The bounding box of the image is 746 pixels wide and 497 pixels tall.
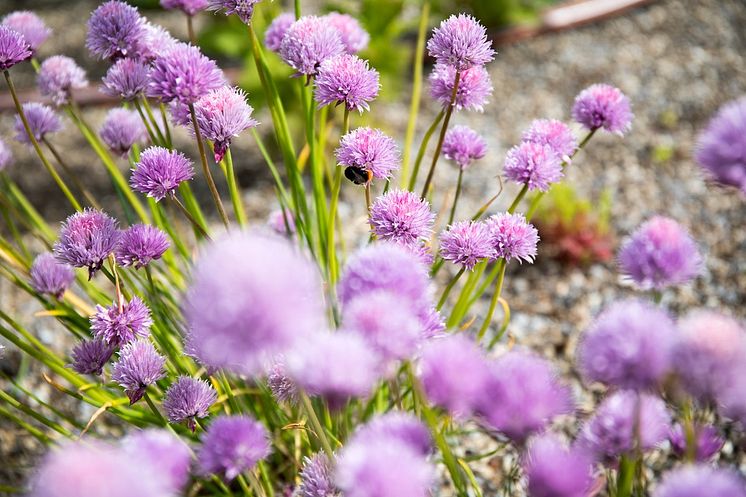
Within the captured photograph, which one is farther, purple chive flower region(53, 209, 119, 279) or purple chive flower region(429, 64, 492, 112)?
purple chive flower region(429, 64, 492, 112)

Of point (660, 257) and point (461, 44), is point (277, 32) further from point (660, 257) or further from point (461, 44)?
point (660, 257)

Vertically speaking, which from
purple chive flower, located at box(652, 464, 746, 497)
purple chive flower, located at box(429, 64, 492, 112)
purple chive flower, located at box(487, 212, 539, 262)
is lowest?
purple chive flower, located at box(652, 464, 746, 497)

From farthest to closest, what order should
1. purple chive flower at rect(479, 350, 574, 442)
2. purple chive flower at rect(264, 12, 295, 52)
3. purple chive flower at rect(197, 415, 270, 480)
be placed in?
purple chive flower at rect(264, 12, 295, 52) < purple chive flower at rect(197, 415, 270, 480) < purple chive flower at rect(479, 350, 574, 442)

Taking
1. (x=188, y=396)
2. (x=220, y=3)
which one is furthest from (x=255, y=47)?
(x=188, y=396)

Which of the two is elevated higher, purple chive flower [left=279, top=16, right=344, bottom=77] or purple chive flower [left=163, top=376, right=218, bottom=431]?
purple chive flower [left=279, top=16, right=344, bottom=77]

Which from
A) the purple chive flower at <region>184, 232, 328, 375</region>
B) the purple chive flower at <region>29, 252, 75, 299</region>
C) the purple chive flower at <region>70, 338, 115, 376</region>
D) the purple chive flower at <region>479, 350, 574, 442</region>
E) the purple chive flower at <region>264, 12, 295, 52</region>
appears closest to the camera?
the purple chive flower at <region>184, 232, 328, 375</region>

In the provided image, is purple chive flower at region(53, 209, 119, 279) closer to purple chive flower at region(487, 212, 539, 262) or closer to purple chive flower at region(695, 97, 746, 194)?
purple chive flower at region(487, 212, 539, 262)

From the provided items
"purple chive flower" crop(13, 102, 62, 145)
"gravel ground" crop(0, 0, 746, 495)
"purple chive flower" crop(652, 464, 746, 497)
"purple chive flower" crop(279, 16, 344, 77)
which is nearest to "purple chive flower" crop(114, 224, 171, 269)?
"purple chive flower" crop(279, 16, 344, 77)

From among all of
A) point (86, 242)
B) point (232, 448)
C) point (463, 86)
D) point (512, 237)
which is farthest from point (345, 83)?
point (232, 448)
